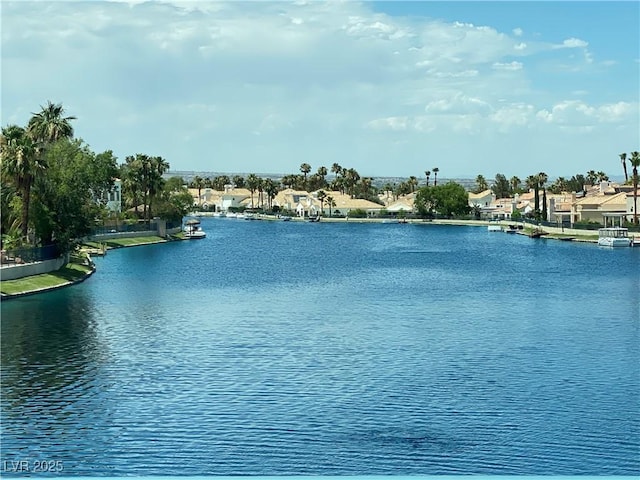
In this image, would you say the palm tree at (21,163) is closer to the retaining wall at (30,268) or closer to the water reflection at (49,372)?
the retaining wall at (30,268)

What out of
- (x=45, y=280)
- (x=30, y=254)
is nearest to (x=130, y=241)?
(x=30, y=254)

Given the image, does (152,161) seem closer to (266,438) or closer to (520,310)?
(520,310)

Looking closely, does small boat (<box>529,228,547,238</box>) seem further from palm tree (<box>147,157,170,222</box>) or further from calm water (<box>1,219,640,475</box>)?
calm water (<box>1,219,640,475</box>)

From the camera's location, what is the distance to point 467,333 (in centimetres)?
5750

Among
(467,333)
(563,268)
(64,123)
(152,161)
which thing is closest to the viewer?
(467,333)

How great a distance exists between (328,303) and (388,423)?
38.1m

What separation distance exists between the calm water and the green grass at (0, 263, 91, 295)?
2150 millimetres

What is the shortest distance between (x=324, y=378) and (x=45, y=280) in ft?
139

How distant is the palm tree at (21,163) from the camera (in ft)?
269

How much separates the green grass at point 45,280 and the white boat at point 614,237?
85.0 m

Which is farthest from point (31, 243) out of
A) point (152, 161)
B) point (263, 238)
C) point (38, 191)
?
point (263, 238)

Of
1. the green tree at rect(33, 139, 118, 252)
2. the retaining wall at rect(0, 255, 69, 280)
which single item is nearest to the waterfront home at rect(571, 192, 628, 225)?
the green tree at rect(33, 139, 118, 252)

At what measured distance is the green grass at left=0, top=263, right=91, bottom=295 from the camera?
235 ft

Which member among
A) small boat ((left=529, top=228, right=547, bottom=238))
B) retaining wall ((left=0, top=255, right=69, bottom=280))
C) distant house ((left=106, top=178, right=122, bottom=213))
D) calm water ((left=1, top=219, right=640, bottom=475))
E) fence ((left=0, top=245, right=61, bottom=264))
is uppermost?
distant house ((left=106, top=178, right=122, bottom=213))
